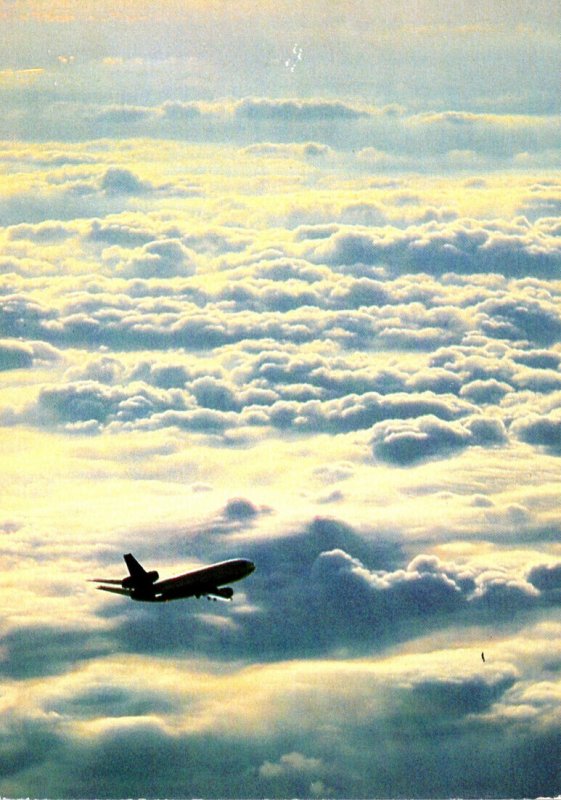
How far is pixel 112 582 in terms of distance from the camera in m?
200

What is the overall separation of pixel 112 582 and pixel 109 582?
0.42m

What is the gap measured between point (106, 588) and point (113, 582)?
1.11m

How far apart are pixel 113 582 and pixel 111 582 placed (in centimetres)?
33

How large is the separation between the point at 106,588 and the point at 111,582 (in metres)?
0.98

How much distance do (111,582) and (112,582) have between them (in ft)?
0.55

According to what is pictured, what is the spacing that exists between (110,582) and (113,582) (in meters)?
0.42

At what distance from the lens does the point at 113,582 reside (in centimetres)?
19988

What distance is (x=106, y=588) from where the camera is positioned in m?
200

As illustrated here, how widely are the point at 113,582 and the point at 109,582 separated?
0.59m

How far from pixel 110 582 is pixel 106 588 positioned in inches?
35.6

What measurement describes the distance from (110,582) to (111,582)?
4.8 inches

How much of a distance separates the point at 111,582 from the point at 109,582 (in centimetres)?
26

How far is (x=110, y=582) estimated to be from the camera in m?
200

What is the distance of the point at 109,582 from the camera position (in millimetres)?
199500
